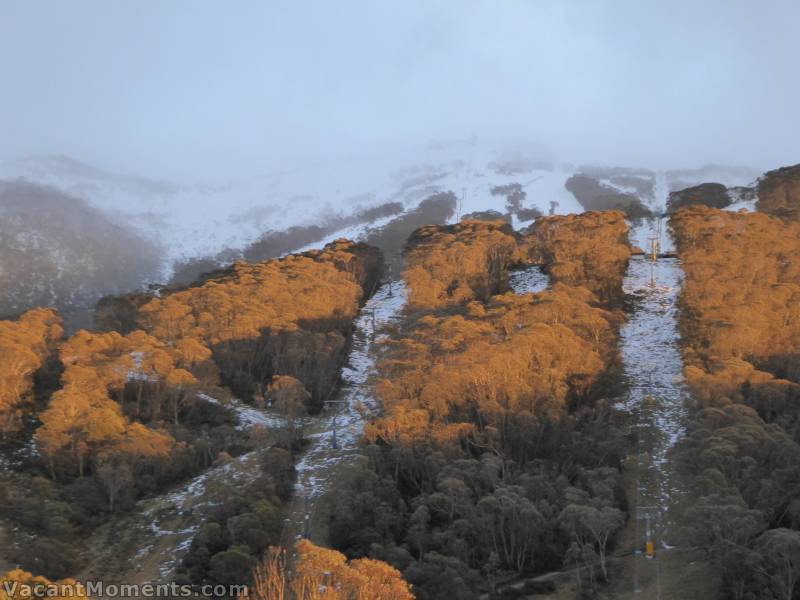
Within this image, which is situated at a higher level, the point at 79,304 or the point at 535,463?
the point at 535,463

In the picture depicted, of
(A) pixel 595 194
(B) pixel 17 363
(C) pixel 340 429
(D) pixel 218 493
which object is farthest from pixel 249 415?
(A) pixel 595 194

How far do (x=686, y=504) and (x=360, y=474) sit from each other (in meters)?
13.2

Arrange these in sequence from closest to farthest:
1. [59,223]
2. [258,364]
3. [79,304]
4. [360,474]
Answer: [360,474] < [258,364] < [79,304] < [59,223]

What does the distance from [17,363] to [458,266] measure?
33488mm

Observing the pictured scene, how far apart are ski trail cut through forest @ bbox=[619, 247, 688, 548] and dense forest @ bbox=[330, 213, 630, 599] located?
1.59m

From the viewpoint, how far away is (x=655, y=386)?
40.7m

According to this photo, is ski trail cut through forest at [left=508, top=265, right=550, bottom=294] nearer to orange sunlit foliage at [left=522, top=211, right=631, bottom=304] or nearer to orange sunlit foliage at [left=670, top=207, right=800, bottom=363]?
orange sunlit foliage at [left=522, top=211, right=631, bottom=304]

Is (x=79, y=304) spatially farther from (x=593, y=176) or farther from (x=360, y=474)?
(x=593, y=176)

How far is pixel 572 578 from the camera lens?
82.1 ft

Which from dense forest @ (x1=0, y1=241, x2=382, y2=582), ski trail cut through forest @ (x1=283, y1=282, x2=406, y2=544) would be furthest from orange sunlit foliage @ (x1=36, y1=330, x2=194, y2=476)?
ski trail cut through forest @ (x1=283, y1=282, x2=406, y2=544)

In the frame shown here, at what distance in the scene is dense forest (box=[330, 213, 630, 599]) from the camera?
25.4 m

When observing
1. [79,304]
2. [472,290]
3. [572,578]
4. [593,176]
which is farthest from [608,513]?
[593,176]

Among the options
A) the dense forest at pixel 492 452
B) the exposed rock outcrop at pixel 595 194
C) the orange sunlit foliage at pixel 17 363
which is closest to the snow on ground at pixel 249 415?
the dense forest at pixel 492 452

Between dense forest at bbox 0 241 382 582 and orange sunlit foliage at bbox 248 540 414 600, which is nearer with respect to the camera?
orange sunlit foliage at bbox 248 540 414 600
